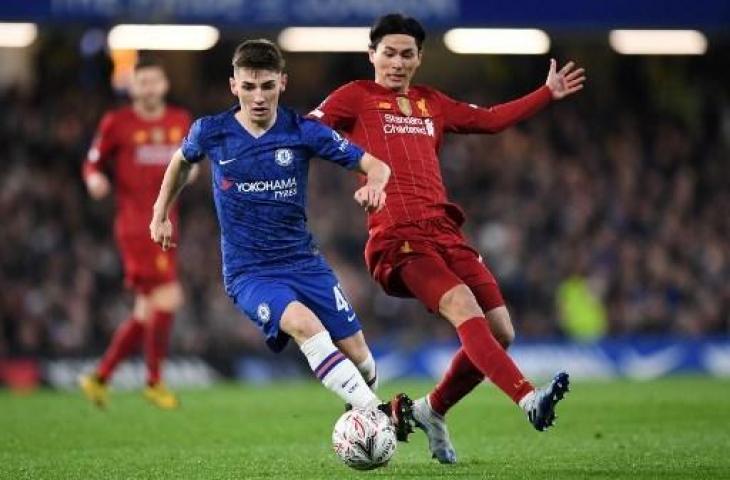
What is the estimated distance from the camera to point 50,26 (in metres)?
17.0

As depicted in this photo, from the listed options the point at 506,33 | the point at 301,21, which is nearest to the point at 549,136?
the point at 506,33

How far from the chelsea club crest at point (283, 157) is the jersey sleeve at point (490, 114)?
4.12 ft

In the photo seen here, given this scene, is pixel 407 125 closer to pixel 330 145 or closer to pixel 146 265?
pixel 330 145

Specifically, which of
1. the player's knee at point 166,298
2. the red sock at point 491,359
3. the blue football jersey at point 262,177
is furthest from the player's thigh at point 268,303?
the player's knee at point 166,298

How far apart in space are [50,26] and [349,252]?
5780mm

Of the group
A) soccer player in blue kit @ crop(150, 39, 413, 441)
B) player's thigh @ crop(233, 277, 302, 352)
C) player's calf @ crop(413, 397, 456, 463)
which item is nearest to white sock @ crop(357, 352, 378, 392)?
soccer player in blue kit @ crop(150, 39, 413, 441)

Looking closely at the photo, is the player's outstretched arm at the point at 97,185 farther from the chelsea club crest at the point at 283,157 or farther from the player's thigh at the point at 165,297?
the chelsea club crest at the point at 283,157

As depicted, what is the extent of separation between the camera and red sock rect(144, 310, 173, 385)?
12562 mm

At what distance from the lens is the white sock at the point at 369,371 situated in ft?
26.7

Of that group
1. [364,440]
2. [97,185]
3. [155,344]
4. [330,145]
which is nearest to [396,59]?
[330,145]

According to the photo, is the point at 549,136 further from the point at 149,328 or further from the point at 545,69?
the point at 149,328

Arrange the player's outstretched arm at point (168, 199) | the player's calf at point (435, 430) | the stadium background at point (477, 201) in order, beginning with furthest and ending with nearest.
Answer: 1. the stadium background at point (477, 201)
2. the player's calf at point (435, 430)
3. the player's outstretched arm at point (168, 199)

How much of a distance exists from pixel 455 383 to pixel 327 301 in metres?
0.98

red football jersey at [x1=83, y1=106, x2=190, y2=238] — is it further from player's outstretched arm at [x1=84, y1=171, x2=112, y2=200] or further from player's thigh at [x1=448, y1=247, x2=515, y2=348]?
player's thigh at [x1=448, y1=247, x2=515, y2=348]
